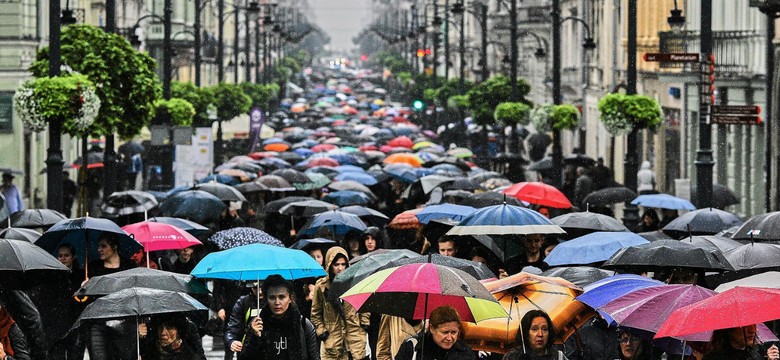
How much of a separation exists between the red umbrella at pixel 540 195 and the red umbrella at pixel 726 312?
1353cm

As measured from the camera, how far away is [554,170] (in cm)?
3559

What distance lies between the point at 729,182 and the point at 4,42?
17.8m

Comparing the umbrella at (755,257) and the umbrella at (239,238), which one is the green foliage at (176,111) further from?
the umbrella at (755,257)

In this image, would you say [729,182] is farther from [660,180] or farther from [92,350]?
[92,350]

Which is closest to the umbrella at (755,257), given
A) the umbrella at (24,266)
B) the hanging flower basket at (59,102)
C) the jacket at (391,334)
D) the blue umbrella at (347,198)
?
the jacket at (391,334)

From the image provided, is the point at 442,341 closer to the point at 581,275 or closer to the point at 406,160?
the point at 581,275

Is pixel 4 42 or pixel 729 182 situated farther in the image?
pixel 4 42

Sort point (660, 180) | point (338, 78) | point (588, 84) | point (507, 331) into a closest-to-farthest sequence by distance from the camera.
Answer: point (507, 331) < point (660, 180) < point (588, 84) < point (338, 78)

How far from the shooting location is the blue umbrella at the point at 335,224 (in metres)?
20.7

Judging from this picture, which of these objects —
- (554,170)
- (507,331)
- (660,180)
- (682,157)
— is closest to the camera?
(507,331)

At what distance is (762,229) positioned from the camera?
1594cm

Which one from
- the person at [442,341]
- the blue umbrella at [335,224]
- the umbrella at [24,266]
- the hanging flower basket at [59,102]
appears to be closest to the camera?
the person at [442,341]

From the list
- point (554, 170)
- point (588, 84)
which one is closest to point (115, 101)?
point (554, 170)

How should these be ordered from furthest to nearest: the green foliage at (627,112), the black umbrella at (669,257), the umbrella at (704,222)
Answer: the green foliage at (627,112), the umbrella at (704,222), the black umbrella at (669,257)
